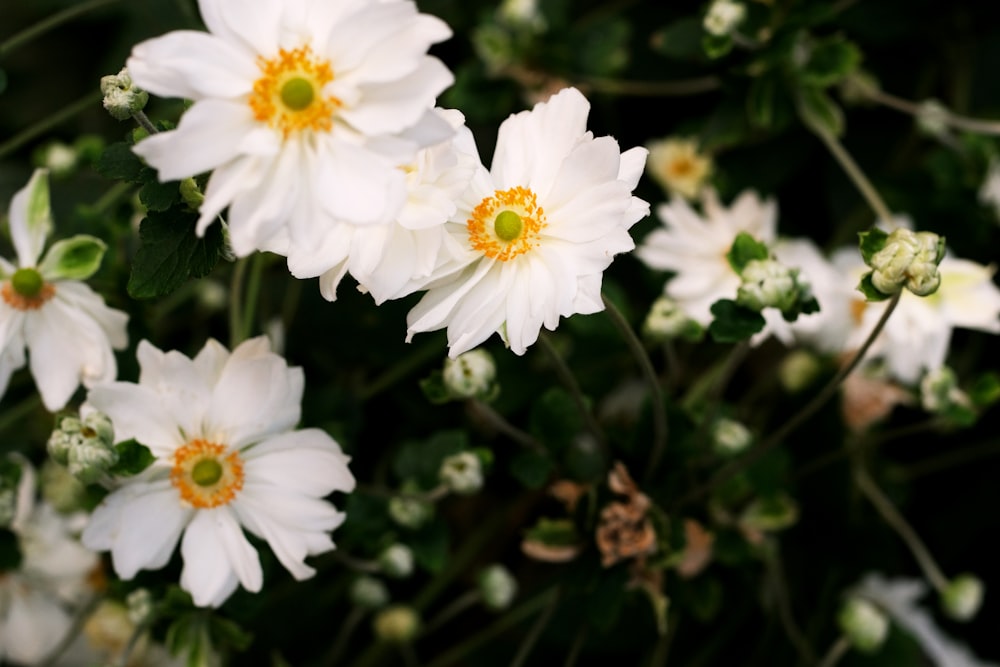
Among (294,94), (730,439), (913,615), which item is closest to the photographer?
(294,94)

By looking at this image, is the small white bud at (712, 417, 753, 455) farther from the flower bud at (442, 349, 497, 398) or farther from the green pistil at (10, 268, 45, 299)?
the green pistil at (10, 268, 45, 299)

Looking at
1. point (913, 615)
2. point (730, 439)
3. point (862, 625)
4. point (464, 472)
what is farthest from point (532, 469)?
point (913, 615)

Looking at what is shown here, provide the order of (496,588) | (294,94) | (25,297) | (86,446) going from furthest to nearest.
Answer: (496,588)
(25,297)
(86,446)
(294,94)

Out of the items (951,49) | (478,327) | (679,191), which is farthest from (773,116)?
(478,327)

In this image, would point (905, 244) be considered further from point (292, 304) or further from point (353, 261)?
point (292, 304)

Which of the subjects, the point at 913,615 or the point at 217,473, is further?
the point at 913,615

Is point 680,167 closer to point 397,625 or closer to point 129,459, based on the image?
point 397,625

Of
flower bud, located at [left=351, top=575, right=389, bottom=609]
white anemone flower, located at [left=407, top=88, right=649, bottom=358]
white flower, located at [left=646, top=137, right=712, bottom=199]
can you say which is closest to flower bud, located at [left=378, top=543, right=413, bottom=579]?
flower bud, located at [left=351, top=575, right=389, bottom=609]
